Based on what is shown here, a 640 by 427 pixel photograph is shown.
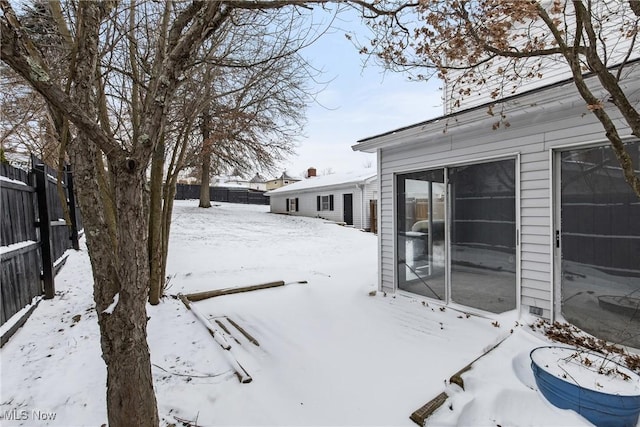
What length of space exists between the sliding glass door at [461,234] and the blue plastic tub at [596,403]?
5.97 feet

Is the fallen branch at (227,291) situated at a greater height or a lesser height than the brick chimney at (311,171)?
lesser

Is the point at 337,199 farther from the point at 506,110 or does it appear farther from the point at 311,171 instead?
the point at 506,110

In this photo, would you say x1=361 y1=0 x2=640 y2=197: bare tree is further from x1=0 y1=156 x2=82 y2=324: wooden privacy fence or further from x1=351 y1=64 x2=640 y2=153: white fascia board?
x1=0 y1=156 x2=82 y2=324: wooden privacy fence

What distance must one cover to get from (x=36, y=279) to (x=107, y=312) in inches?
127

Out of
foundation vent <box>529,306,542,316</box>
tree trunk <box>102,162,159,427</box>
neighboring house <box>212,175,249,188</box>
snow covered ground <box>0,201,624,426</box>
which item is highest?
neighboring house <box>212,175,249,188</box>

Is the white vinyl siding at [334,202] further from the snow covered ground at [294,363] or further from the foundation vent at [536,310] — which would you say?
the foundation vent at [536,310]

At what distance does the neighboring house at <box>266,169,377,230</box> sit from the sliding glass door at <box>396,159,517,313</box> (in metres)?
9.99

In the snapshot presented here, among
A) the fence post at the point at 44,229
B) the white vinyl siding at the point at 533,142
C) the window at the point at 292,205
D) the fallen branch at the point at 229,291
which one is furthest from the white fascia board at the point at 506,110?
the window at the point at 292,205

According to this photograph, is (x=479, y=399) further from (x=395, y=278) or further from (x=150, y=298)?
(x=150, y=298)

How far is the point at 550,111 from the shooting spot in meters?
3.58

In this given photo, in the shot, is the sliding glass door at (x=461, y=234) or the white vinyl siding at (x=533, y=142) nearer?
the white vinyl siding at (x=533, y=142)

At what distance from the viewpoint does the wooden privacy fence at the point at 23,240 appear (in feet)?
10.2

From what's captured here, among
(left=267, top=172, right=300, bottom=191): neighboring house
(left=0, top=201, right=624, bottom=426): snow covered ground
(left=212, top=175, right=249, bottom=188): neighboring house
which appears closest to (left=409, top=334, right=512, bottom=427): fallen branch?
(left=0, top=201, right=624, bottom=426): snow covered ground

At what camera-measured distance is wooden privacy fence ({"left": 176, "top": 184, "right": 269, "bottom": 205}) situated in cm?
2708
